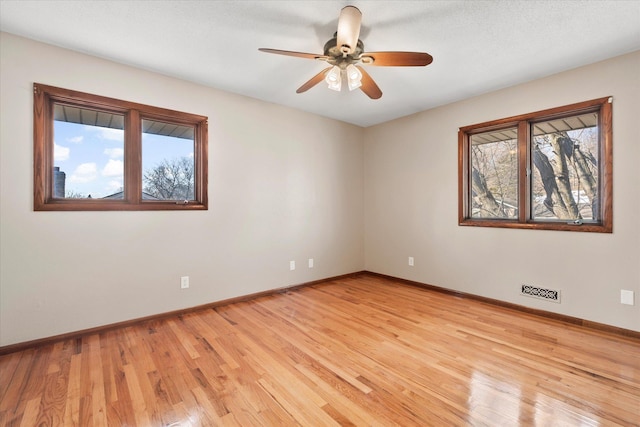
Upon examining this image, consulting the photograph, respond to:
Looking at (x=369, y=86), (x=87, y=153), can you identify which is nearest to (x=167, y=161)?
(x=87, y=153)

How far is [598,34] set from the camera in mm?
2207

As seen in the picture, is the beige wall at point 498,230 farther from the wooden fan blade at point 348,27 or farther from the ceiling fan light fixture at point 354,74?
the wooden fan blade at point 348,27

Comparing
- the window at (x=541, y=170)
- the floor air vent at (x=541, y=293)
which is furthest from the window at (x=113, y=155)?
the floor air vent at (x=541, y=293)

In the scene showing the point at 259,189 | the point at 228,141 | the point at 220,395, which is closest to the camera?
the point at 220,395

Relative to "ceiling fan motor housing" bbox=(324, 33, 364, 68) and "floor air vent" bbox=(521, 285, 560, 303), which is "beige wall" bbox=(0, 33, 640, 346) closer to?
"floor air vent" bbox=(521, 285, 560, 303)

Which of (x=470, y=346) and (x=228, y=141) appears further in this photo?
(x=228, y=141)

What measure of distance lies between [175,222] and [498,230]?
3654mm

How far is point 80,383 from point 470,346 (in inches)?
111

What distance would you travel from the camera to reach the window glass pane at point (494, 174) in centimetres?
330

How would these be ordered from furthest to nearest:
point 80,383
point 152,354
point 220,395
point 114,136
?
point 114,136 < point 152,354 < point 80,383 < point 220,395

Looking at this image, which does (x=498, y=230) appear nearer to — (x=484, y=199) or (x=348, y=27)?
(x=484, y=199)

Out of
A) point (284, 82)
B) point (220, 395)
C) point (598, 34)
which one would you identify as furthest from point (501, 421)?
point (284, 82)

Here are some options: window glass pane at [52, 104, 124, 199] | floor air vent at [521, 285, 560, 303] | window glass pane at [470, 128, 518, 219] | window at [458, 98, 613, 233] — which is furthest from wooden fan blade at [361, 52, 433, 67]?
floor air vent at [521, 285, 560, 303]

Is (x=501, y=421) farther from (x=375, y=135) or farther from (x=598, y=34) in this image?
(x=375, y=135)
